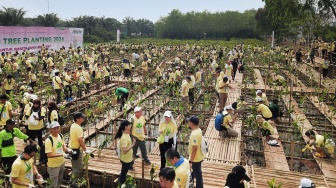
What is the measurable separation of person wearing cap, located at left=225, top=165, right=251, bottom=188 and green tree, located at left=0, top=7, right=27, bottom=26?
3592 cm

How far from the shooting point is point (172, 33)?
2240 inches

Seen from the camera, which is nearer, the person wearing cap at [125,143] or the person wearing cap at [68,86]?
the person wearing cap at [125,143]

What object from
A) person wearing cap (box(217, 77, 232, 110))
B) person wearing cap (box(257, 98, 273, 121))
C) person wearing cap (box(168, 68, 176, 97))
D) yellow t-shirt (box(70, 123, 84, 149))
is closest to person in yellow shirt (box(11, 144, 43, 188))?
→ yellow t-shirt (box(70, 123, 84, 149))

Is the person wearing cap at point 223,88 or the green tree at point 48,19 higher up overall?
the green tree at point 48,19

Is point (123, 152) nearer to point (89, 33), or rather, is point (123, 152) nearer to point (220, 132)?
point (220, 132)

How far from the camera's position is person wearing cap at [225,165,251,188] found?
3980 millimetres

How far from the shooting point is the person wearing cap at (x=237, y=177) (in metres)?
3.98

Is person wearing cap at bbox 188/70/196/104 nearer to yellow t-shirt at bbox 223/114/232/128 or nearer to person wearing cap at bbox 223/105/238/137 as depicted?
person wearing cap at bbox 223/105/238/137

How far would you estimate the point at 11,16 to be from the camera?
33844 mm

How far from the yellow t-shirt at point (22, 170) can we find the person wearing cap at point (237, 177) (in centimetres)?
268

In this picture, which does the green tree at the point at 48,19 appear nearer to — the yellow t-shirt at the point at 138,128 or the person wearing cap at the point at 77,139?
the yellow t-shirt at the point at 138,128

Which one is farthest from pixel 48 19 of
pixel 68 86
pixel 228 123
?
pixel 228 123

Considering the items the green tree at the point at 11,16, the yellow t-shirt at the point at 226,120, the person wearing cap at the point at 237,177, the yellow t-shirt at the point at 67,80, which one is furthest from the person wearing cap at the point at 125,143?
the green tree at the point at 11,16

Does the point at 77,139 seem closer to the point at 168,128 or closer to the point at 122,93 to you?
the point at 168,128
